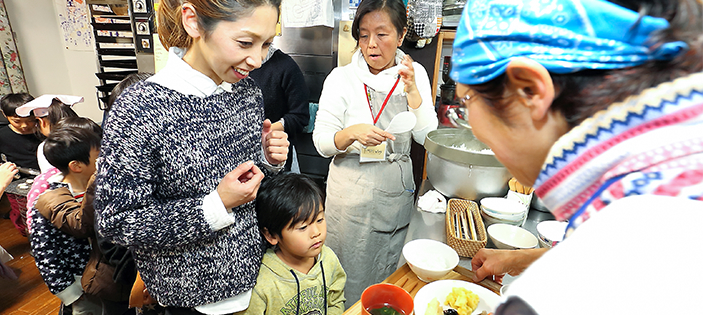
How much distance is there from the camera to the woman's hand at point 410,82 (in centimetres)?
165

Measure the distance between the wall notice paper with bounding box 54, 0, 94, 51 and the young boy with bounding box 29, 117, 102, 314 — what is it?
12.4 ft

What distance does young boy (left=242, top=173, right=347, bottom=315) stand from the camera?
1.22m

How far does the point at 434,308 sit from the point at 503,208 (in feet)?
2.46

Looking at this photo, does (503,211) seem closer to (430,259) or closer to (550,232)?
(550,232)

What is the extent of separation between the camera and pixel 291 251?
1.29m

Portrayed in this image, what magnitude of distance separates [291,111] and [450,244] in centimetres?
157

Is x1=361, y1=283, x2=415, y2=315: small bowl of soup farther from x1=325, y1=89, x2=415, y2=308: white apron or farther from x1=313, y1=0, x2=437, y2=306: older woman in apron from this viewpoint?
x1=325, y1=89, x2=415, y2=308: white apron

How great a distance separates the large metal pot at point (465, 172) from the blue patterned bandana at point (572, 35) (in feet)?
3.50

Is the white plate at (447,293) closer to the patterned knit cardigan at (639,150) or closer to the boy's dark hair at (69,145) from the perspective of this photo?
the patterned knit cardigan at (639,150)

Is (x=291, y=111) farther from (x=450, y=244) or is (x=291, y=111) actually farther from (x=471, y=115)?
(x=471, y=115)

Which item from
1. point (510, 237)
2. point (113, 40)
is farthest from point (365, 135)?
point (113, 40)

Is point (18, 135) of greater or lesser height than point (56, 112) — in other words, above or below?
below

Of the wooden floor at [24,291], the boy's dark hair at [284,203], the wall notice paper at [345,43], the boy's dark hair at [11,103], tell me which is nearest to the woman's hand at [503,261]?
the boy's dark hair at [284,203]

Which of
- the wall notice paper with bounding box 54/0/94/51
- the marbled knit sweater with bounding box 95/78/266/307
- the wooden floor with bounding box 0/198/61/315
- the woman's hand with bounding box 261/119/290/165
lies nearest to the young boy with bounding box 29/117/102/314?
the marbled knit sweater with bounding box 95/78/266/307
